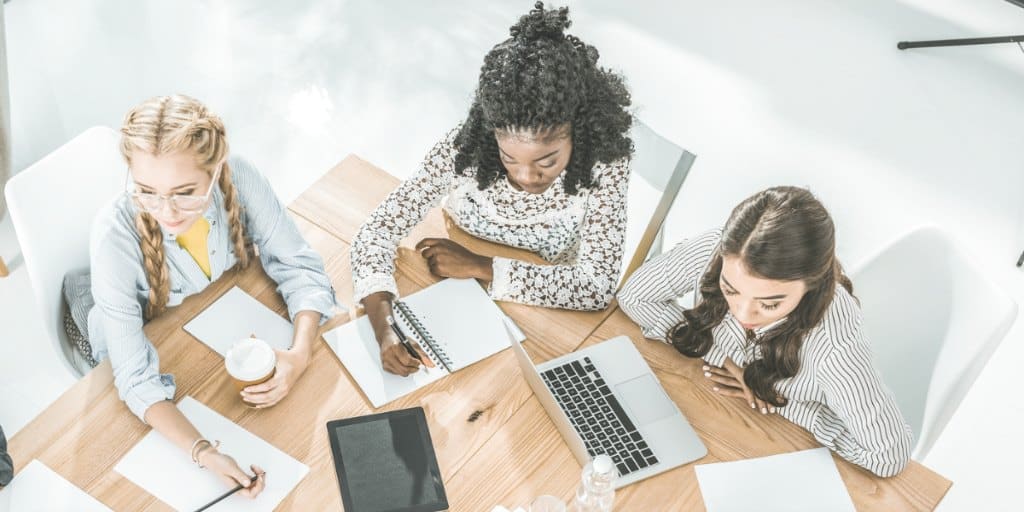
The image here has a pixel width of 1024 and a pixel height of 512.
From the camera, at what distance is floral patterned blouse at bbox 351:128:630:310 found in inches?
74.8

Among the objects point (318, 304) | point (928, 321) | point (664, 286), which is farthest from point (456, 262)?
point (928, 321)

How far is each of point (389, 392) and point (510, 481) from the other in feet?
0.98

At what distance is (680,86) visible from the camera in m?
3.75

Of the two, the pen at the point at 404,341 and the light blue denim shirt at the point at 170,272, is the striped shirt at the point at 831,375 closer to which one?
the pen at the point at 404,341

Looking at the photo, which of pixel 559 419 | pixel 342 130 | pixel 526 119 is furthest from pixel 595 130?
pixel 342 130

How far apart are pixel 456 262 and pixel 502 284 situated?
0.11 m

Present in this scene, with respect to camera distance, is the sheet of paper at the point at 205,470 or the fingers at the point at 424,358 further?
the fingers at the point at 424,358

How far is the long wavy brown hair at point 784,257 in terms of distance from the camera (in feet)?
5.08

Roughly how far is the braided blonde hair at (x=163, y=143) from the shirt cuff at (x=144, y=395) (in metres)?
0.21

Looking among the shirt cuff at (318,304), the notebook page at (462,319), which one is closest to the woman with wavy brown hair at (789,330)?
the notebook page at (462,319)

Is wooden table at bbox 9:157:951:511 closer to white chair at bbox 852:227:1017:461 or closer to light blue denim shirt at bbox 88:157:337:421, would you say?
light blue denim shirt at bbox 88:157:337:421

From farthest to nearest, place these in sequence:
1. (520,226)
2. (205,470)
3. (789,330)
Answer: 1. (520,226)
2. (789,330)
3. (205,470)

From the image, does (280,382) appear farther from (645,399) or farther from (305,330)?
(645,399)

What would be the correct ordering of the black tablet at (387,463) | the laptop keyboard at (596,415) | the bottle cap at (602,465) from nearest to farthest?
the bottle cap at (602,465) → the black tablet at (387,463) → the laptop keyboard at (596,415)
